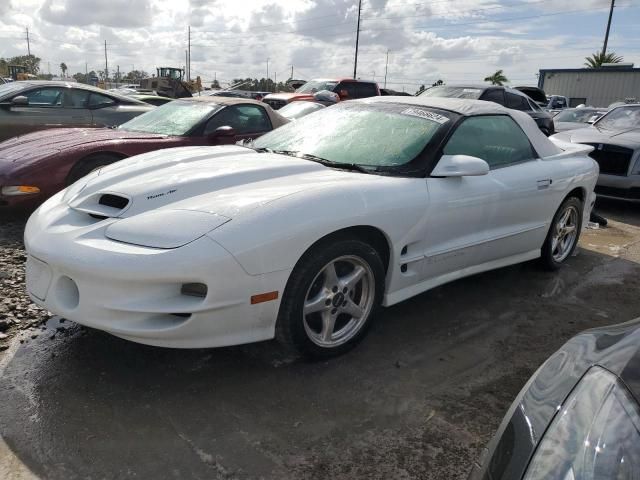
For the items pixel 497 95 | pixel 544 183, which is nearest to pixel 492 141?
pixel 544 183

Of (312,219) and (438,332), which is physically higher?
(312,219)

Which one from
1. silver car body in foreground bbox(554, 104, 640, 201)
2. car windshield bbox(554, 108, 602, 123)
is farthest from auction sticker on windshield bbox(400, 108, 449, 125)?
car windshield bbox(554, 108, 602, 123)

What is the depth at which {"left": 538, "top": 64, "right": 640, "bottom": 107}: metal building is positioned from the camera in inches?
1305

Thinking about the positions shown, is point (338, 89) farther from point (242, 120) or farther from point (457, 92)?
point (242, 120)

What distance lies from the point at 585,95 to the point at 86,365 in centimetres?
3844

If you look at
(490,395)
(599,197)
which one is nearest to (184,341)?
(490,395)

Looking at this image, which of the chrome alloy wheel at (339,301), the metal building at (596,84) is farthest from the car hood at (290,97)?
the metal building at (596,84)

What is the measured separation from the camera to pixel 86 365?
2.81m

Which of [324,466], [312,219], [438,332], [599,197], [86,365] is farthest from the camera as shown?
[599,197]

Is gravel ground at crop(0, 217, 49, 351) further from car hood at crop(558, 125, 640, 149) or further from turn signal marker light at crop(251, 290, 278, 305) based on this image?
car hood at crop(558, 125, 640, 149)

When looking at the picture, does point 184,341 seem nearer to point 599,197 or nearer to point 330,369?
point 330,369

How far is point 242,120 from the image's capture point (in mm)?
6422

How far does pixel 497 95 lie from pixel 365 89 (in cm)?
458

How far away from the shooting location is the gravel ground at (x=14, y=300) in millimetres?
3182
